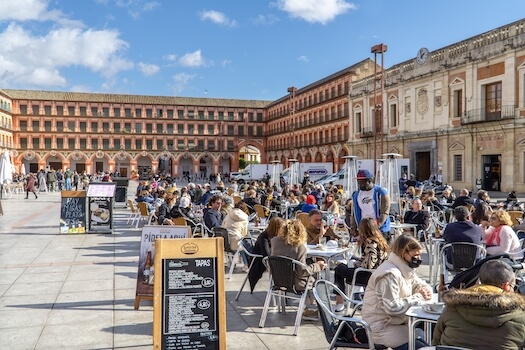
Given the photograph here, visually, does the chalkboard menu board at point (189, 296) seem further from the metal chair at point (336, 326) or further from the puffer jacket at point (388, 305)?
the puffer jacket at point (388, 305)

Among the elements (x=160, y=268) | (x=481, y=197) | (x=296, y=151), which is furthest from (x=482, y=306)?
(x=296, y=151)

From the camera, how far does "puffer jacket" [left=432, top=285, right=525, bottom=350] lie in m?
2.67

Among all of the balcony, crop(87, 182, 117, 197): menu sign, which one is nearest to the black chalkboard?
crop(87, 182, 117, 197): menu sign

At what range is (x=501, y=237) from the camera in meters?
6.16

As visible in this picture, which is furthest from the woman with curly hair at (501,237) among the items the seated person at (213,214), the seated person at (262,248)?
the seated person at (213,214)

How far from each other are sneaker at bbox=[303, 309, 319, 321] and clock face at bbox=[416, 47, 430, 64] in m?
29.5

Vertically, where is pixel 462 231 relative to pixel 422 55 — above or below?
below

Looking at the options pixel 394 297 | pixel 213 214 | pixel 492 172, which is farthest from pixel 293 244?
pixel 492 172

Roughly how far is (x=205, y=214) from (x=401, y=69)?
29.2 meters

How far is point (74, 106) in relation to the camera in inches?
2544

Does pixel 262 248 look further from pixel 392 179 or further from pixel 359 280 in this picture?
pixel 392 179

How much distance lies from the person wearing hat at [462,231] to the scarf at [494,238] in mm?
287

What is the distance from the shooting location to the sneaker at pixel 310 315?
5.38 m

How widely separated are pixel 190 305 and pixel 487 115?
27148mm
